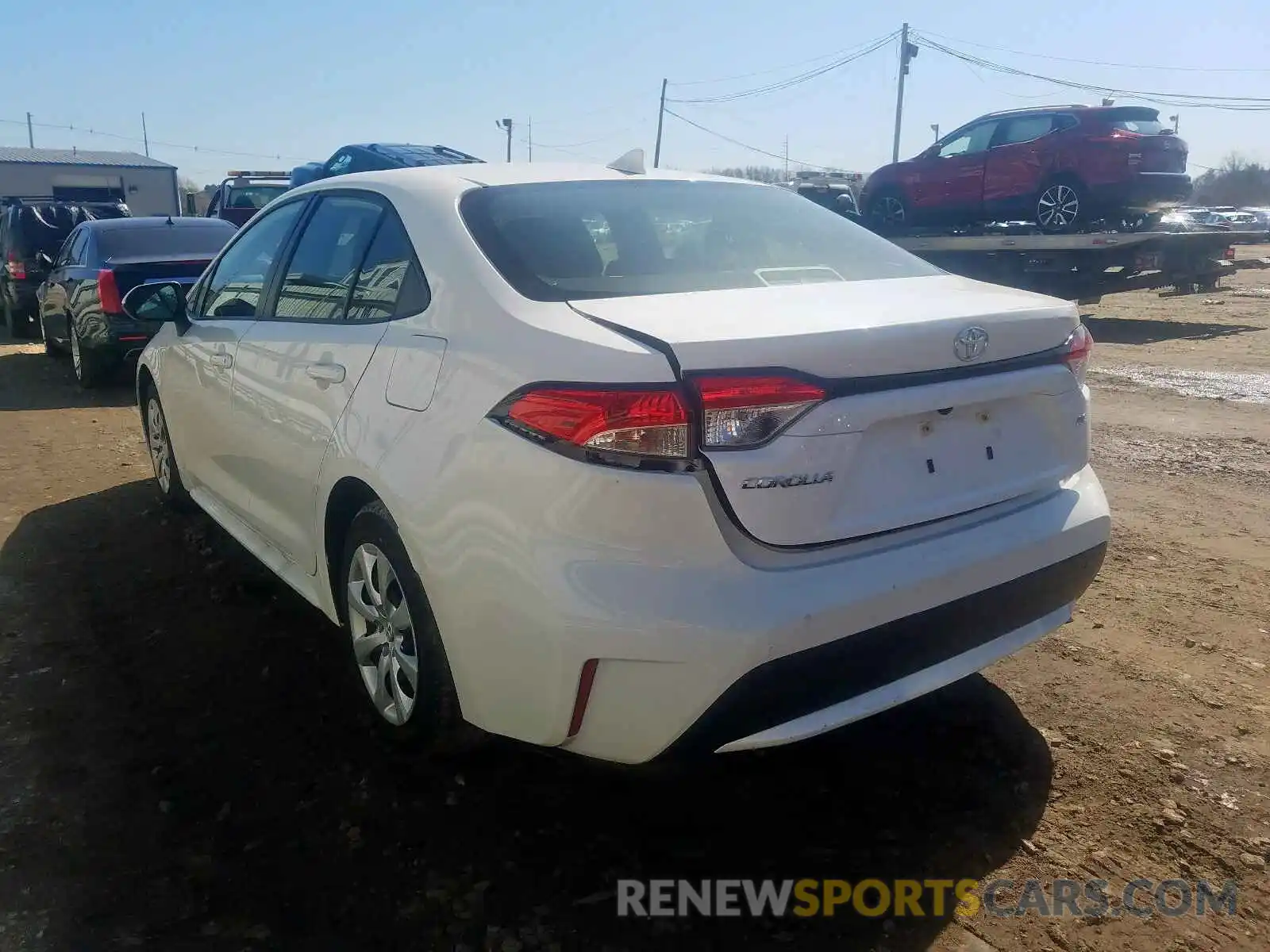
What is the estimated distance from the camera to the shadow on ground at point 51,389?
8.68 m

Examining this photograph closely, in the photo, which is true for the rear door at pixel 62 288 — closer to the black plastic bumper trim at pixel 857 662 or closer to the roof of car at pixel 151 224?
the roof of car at pixel 151 224

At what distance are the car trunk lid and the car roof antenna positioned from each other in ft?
3.46

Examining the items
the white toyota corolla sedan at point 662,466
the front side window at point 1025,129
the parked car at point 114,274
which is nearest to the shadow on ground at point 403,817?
the white toyota corolla sedan at point 662,466

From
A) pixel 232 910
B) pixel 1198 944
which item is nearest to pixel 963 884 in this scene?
pixel 1198 944

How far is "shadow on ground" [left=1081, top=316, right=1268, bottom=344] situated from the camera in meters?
11.7

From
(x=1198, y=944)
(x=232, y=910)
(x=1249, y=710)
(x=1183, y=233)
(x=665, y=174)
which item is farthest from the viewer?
(x=1183, y=233)

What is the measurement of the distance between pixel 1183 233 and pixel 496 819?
43.6 ft

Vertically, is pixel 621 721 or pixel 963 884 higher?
pixel 621 721

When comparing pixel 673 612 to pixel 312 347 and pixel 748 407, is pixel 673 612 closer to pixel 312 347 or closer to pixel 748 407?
pixel 748 407

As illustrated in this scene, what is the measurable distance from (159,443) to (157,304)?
0.94m

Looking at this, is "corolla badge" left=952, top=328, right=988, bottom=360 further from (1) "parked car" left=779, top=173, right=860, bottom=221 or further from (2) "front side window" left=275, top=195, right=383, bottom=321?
(1) "parked car" left=779, top=173, right=860, bottom=221

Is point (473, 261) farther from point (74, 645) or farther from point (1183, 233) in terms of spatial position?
point (1183, 233)

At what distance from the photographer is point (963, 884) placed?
239 centimetres

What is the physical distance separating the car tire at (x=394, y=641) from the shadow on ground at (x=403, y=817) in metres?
0.17
